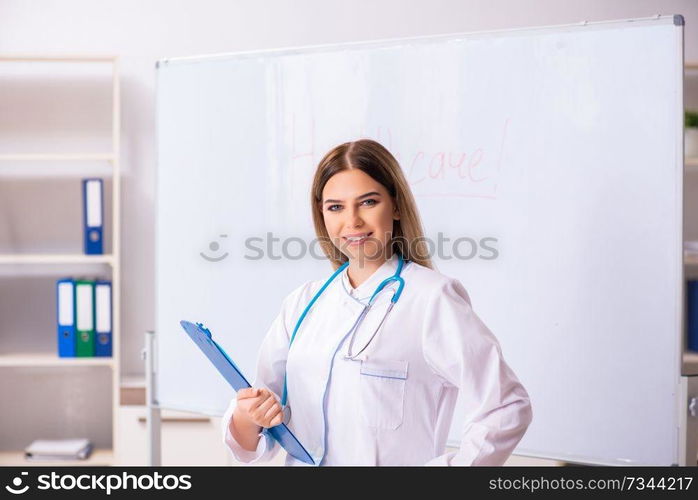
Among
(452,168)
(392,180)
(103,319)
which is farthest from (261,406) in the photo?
(103,319)

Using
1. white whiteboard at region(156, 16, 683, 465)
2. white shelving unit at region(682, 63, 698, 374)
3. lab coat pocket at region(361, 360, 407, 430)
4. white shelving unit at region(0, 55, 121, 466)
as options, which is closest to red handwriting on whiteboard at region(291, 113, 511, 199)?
white whiteboard at region(156, 16, 683, 465)

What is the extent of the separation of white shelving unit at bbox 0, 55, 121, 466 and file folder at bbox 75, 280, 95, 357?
4 cm

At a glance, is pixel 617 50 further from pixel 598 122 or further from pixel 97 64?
pixel 97 64

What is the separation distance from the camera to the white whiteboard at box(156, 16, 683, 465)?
1502 mm

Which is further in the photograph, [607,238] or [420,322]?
[607,238]

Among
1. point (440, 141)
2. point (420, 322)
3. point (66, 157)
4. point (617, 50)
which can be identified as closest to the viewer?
point (420, 322)

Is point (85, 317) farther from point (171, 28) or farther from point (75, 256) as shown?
point (171, 28)

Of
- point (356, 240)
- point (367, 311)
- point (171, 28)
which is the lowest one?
point (367, 311)

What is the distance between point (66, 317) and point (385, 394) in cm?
162

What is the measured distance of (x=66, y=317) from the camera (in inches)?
98.3

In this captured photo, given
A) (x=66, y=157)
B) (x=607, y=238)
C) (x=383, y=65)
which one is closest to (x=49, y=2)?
(x=66, y=157)

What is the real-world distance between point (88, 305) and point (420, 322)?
1603 millimetres

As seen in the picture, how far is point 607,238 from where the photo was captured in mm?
1530
